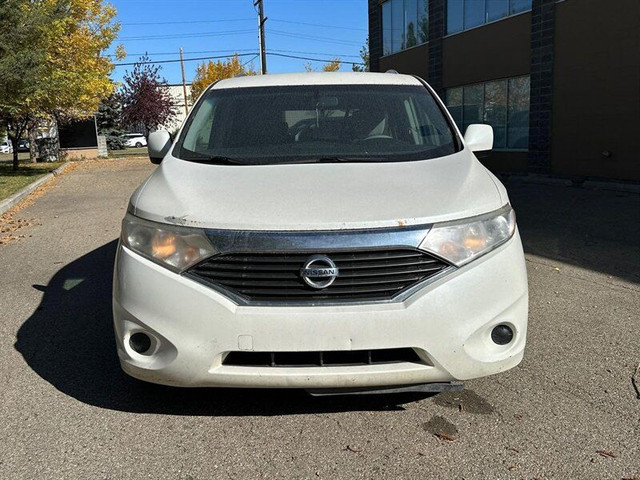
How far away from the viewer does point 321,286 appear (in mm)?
2598

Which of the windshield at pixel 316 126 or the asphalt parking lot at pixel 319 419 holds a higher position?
the windshield at pixel 316 126

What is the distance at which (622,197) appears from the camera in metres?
11.4

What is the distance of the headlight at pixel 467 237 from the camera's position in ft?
8.77

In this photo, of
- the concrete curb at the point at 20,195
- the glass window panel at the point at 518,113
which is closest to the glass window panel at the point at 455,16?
the glass window panel at the point at 518,113

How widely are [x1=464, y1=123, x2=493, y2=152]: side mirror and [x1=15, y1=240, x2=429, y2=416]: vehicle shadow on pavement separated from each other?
174 cm

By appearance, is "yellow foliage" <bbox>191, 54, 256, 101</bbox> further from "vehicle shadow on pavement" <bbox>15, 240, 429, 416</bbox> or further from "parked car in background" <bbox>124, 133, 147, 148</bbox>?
"vehicle shadow on pavement" <bbox>15, 240, 429, 416</bbox>

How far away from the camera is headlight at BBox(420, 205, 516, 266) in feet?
8.77

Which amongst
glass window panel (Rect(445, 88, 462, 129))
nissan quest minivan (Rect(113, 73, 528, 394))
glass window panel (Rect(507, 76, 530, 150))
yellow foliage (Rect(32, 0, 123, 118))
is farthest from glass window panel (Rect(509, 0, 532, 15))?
A: nissan quest minivan (Rect(113, 73, 528, 394))

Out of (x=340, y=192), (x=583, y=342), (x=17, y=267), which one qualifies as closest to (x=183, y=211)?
(x=340, y=192)

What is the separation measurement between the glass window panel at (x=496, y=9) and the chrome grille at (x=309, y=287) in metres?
15.9

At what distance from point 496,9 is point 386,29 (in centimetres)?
745

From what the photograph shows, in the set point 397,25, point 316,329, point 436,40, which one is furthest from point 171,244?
point 397,25

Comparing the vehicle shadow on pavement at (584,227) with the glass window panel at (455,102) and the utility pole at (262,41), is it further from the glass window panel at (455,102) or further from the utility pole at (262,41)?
the utility pole at (262,41)

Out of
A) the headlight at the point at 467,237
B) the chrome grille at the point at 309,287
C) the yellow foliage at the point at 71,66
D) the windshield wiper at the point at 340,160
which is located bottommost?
the chrome grille at the point at 309,287
